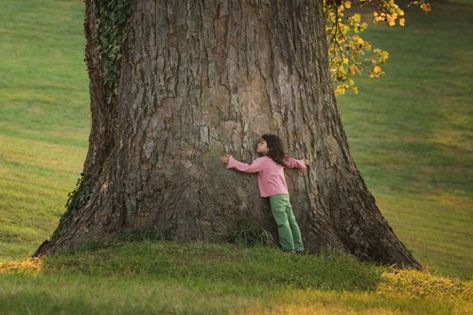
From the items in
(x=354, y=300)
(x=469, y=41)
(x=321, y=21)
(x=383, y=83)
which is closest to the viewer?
(x=354, y=300)

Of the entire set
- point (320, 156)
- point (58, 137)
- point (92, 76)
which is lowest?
point (58, 137)

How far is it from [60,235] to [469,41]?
30850 mm

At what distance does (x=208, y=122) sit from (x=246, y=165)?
50cm

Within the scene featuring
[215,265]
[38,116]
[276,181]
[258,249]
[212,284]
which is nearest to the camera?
[212,284]

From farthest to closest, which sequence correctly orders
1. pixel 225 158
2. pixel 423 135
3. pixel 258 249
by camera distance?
pixel 423 135 < pixel 225 158 < pixel 258 249

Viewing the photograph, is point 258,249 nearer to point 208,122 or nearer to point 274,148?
point 274,148

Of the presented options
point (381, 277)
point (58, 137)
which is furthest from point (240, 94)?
point (58, 137)

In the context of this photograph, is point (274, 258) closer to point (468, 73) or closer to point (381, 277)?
point (381, 277)

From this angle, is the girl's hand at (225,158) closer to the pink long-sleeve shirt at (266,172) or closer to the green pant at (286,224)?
the pink long-sleeve shirt at (266,172)

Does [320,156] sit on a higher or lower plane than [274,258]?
higher

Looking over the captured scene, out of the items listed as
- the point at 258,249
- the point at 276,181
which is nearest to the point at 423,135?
the point at 276,181

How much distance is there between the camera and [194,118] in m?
10.1

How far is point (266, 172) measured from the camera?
33.2ft

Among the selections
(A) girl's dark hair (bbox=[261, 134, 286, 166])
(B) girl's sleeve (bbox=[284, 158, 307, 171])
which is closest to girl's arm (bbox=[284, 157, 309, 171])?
(B) girl's sleeve (bbox=[284, 158, 307, 171])
